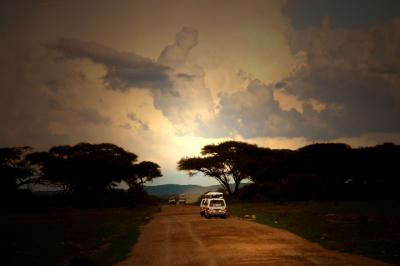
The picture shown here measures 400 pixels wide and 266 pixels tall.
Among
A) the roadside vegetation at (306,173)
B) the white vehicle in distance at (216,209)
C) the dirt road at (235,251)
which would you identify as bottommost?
the dirt road at (235,251)

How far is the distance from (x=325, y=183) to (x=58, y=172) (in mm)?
43483

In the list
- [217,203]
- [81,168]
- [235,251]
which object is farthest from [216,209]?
[81,168]

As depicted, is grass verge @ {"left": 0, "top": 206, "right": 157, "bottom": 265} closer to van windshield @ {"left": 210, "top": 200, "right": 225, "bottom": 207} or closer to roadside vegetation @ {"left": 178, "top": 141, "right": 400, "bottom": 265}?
van windshield @ {"left": 210, "top": 200, "right": 225, "bottom": 207}

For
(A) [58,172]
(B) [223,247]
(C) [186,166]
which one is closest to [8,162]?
(A) [58,172]

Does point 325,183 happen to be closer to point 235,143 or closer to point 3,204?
point 235,143

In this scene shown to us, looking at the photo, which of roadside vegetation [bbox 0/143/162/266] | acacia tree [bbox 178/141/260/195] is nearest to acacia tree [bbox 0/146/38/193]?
roadside vegetation [bbox 0/143/162/266]

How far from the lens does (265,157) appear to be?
303 ft

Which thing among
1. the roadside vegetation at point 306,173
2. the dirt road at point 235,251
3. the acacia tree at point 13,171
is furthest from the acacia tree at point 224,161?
the dirt road at point 235,251

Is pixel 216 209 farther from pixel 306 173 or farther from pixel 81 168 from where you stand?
pixel 81 168

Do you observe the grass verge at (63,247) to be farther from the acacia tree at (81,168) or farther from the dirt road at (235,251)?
the acacia tree at (81,168)

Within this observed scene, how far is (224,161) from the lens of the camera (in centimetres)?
9562

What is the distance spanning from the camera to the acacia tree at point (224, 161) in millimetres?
94500

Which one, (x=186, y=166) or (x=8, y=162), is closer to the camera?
(x=8, y=162)

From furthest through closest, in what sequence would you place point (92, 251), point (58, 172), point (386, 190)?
point (58, 172) → point (386, 190) → point (92, 251)
